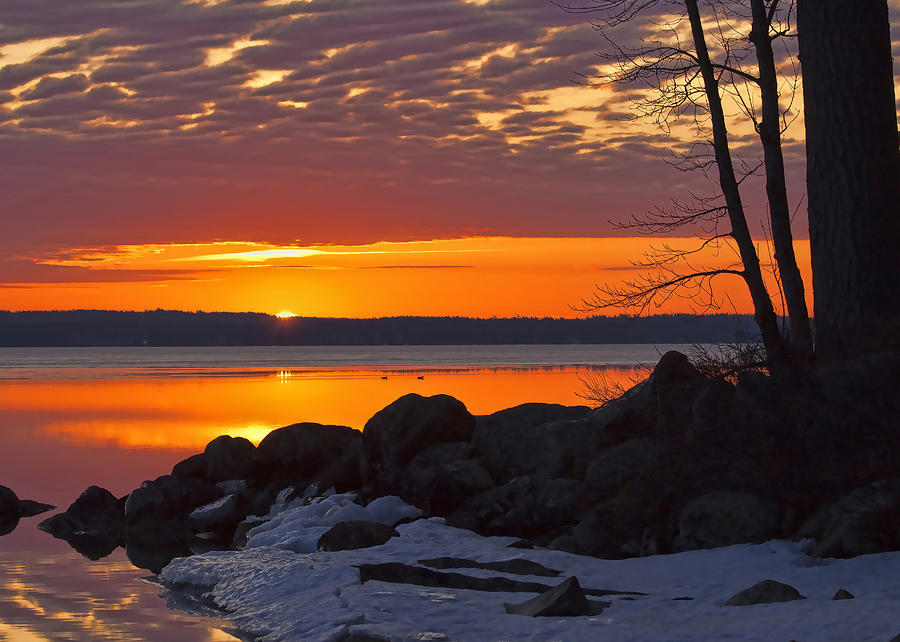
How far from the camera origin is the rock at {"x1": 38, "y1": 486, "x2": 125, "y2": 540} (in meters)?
18.2

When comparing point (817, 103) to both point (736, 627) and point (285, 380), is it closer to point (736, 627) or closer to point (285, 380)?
point (736, 627)

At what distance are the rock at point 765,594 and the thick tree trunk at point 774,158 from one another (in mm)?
7203

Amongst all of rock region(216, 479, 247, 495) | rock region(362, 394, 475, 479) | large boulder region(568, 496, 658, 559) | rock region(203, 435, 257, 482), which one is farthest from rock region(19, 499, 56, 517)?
large boulder region(568, 496, 658, 559)

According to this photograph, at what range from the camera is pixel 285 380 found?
72.9 m

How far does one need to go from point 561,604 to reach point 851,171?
752 centimetres

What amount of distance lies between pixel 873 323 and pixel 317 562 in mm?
→ 7286

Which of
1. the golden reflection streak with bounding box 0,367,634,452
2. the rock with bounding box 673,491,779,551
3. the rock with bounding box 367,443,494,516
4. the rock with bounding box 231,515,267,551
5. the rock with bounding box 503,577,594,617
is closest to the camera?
the rock with bounding box 503,577,594,617

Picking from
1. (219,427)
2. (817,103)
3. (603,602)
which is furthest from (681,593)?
(219,427)

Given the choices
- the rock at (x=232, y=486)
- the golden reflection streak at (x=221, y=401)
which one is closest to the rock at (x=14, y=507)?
the rock at (x=232, y=486)

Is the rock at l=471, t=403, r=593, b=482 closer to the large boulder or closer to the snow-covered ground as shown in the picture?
the snow-covered ground

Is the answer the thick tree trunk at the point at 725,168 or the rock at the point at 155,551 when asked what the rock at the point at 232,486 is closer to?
the rock at the point at 155,551

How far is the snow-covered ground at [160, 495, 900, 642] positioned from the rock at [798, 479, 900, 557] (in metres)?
0.21

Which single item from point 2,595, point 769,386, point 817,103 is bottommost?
point 2,595

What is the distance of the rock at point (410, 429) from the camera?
17.1m
